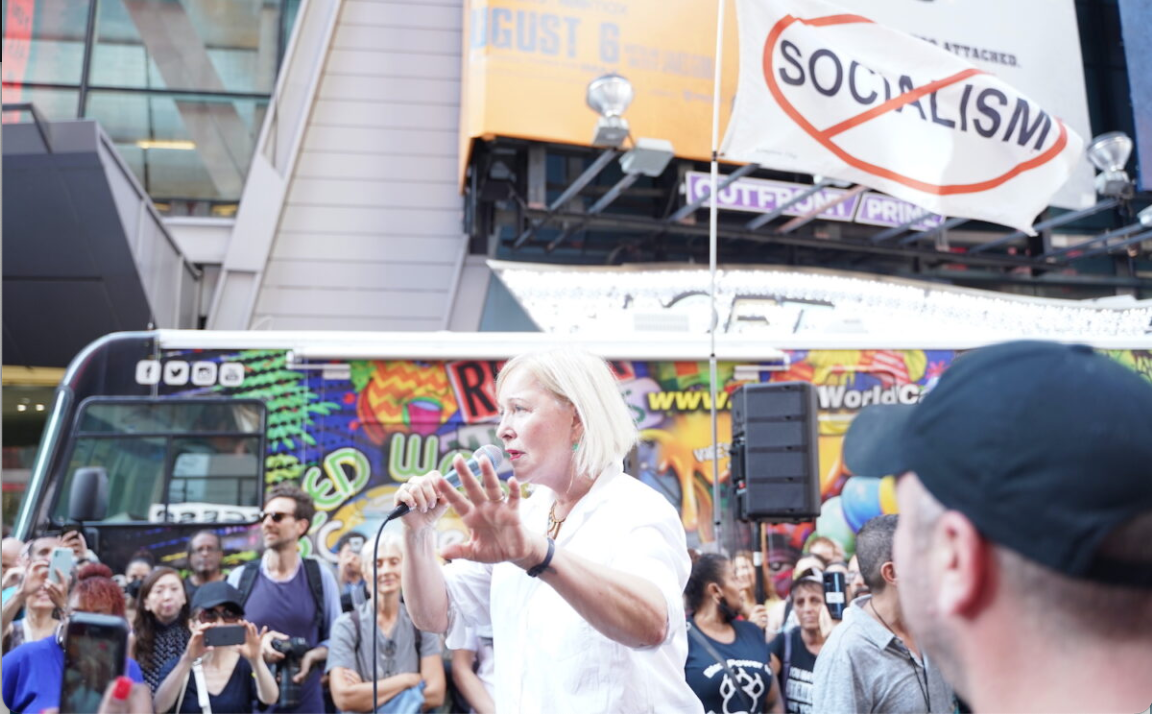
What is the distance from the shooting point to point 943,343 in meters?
8.42

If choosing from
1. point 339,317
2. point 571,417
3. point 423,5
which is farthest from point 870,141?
point 423,5

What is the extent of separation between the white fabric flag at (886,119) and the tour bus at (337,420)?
223 centimetres

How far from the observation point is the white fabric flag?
590 centimetres

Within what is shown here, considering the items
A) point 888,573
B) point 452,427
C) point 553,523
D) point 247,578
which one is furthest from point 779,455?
point 553,523

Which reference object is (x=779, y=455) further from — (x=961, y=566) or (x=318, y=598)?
(x=961, y=566)

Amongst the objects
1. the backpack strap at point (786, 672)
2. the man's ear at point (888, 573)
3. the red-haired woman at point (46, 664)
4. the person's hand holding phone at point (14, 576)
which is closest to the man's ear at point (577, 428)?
the red-haired woman at point (46, 664)

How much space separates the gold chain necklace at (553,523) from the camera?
2.53m

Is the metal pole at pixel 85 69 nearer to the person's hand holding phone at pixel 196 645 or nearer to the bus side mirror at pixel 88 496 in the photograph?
the bus side mirror at pixel 88 496

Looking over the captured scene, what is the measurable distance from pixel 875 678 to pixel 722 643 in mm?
1689

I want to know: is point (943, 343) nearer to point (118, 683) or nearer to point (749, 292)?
point (749, 292)

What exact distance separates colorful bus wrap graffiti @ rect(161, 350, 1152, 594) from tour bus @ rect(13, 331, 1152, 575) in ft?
0.04

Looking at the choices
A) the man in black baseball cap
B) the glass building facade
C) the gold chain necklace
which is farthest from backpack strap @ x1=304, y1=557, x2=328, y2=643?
the glass building facade

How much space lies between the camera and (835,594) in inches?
212

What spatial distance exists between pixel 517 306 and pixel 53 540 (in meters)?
6.51
